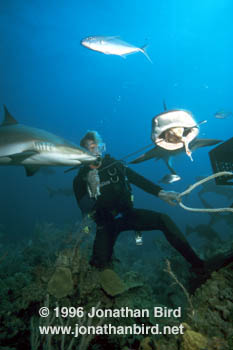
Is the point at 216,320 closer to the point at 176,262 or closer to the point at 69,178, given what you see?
the point at 176,262

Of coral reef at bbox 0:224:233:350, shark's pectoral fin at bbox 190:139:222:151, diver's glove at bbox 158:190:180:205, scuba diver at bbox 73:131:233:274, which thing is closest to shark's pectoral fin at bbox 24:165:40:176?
scuba diver at bbox 73:131:233:274

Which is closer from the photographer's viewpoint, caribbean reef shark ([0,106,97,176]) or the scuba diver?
caribbean reef shark ([0,106,97,176])

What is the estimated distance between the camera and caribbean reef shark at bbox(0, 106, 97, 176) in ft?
8.98

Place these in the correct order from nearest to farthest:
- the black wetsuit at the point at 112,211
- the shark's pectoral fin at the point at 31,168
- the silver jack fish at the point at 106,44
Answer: the shark's pectoral fin at the point at 31,168 → the black wetsuit at the point at 112,211 → the silver jack fish at the point at 106,44

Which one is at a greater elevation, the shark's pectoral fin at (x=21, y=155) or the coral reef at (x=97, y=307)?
the shark's pectoral fin at (x=21, y=155)

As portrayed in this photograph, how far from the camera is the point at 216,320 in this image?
188 centimetres

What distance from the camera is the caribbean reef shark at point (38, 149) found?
2736 millimetres

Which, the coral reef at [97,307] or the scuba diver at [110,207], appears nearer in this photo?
the coral reef at [97,307]

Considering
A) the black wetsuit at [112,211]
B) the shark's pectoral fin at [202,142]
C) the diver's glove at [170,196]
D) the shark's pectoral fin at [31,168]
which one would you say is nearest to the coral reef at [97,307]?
the black wetsuit at [112,211]

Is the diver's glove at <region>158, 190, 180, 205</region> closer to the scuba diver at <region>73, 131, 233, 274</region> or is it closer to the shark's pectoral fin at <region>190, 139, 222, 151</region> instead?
the scuba diver at <region>73, 131, 233, 274</region>

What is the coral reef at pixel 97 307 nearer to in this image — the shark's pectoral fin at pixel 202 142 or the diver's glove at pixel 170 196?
the diver's glove at pixel 170 196

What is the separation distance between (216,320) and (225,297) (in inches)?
15.0

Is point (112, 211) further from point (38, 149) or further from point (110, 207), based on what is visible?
point (38, 149)

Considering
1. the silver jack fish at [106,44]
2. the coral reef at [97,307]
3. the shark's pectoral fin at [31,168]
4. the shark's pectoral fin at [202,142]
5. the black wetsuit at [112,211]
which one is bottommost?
the coral reef at [97,307]
